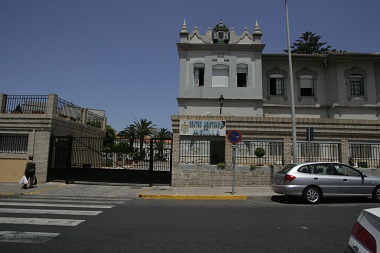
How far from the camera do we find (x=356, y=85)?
2508 cm

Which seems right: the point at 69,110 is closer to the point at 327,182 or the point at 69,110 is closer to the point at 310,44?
the point at 327,182

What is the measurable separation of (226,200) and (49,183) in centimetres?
1020

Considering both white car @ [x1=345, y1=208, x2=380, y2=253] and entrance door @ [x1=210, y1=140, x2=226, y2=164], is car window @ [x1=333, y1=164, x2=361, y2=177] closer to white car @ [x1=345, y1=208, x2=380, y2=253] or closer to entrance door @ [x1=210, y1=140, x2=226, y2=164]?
entrance door @ [x1=210, y1=140, x2=226, y2=164]

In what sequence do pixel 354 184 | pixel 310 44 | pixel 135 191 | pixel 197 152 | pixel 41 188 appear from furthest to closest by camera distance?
pixel 310 44 < pixel 197 152 < pixel 41 188 < pixel 135 191 < pixel 354 184

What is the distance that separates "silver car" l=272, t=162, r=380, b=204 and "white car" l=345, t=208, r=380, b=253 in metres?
8.13

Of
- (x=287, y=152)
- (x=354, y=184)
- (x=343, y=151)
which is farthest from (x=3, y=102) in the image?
(x=343, y=151)

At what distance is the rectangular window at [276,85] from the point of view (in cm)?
2559

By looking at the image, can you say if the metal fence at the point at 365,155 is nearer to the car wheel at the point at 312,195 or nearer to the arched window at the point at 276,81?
the car wheel at the point at 312,195

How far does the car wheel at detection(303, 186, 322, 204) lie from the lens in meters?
10.6

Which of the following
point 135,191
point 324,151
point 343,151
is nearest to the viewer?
point 135,191

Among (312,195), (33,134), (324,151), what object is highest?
(33,134)

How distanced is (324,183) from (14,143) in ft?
53.9

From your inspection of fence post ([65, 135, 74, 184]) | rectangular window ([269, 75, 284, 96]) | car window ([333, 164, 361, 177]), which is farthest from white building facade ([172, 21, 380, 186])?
car window ([333, 164, 361, 177])

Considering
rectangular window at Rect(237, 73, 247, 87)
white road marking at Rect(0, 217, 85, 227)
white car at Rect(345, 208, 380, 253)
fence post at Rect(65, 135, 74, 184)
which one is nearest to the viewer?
white car at Rect(345, 208, 380, 253)
